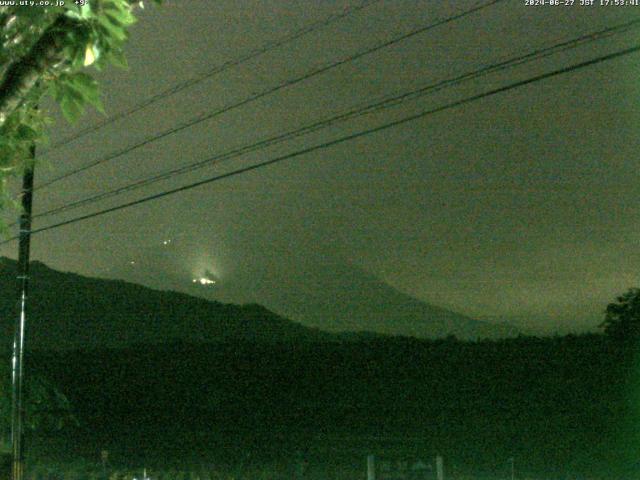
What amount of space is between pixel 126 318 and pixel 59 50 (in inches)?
2940

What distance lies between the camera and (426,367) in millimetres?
31875

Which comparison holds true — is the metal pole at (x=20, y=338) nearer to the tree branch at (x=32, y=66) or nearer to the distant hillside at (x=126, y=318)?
the tree branch at (x=32, y=66)

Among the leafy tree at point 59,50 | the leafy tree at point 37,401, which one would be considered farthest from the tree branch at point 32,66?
the leafy tree at point 37,401

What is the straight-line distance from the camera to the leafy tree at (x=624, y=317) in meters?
29.2

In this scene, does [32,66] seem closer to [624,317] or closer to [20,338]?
[20,338]

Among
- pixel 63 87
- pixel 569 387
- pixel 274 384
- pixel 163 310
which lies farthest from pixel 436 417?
pixel 163 310

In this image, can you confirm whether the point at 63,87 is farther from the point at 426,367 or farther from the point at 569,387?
the point at 426,367

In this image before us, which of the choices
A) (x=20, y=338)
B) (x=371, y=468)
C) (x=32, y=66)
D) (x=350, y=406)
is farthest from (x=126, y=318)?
(x=32, y=66)

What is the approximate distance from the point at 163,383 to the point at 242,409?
435 centimetres

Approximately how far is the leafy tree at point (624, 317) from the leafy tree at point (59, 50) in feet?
90.2

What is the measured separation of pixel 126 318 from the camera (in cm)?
7619

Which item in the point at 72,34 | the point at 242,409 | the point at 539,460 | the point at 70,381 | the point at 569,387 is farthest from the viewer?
the point at 70,381

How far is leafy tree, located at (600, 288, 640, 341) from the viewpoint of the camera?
2916cm

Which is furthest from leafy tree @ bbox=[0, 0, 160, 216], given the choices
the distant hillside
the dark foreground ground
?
the distant hillside
